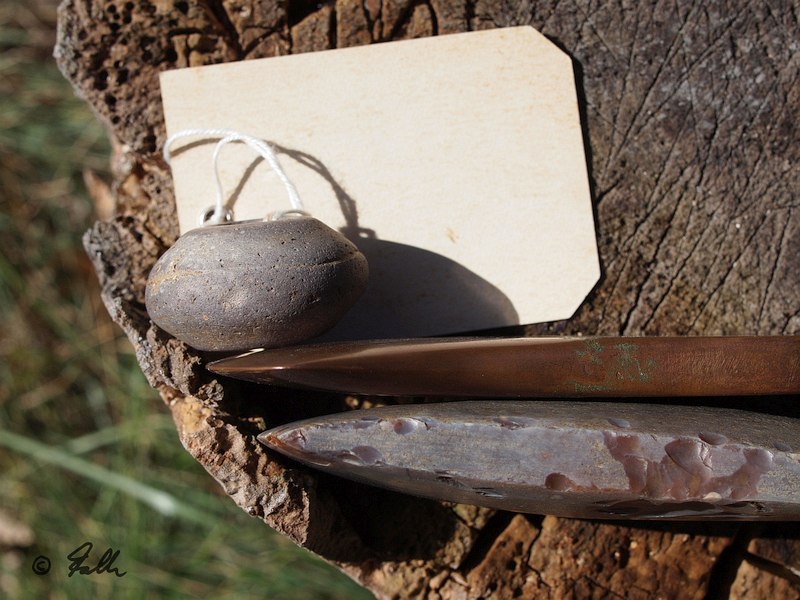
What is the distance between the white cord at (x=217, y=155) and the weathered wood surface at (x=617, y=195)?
130 millimetres

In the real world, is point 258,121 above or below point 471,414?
above

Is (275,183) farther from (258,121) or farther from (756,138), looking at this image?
(756,138)

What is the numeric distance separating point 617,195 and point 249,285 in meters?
0.88

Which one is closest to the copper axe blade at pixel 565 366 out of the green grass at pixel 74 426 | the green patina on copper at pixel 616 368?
the green patina on copper at pixel 616 368

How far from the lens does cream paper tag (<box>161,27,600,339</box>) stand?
1635 mm

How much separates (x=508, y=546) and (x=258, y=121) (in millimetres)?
1101

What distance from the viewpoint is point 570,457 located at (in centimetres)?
128

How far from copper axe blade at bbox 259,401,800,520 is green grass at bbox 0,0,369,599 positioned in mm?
1197

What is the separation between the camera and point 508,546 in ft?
5.32

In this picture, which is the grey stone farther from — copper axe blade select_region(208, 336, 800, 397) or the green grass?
the green grass

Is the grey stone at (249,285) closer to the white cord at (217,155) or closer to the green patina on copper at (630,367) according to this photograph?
the white cord at (217,155)

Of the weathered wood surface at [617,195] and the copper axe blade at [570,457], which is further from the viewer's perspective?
the weathered wood surface at [617,195]

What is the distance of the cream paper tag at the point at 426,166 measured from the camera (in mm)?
1635

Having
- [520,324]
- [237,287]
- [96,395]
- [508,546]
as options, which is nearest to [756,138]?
[520,324]
